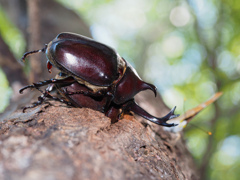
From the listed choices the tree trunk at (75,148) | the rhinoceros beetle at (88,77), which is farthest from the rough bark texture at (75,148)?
the rhinoceros beetle at (88,77)

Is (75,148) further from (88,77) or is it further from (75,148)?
(88,77)

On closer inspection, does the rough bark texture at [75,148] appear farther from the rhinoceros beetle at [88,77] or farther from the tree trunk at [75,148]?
the rhinoceros beetle at [88,77]

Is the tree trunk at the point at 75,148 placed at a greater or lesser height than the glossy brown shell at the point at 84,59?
lesser

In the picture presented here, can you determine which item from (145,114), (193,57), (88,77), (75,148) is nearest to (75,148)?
(75,148)

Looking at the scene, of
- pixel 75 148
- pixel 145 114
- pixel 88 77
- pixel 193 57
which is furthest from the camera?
pixel 193 57

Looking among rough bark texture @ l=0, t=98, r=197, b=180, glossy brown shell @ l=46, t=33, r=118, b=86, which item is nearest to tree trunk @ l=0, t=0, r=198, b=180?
rough bark texture @ l=0, t=98, r=197, b=180

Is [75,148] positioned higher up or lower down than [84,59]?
lower down
